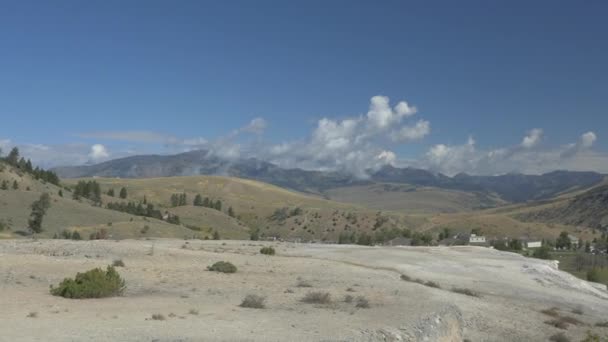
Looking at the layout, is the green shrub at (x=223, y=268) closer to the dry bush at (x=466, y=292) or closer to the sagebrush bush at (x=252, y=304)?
the sagebrush bush at (x=252, y=304)

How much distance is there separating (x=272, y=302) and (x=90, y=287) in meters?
7.22

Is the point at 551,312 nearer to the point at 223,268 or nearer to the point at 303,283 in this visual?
the point at 303,283

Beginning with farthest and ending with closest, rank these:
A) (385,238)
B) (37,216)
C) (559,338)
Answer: (385,238) → (37,216) → (559,338)

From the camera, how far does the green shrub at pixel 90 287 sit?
898 inches

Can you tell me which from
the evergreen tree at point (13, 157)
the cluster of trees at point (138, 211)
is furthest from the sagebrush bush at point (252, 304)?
the evergreen tree at point (13, 157)

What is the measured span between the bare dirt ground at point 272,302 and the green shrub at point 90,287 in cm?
73

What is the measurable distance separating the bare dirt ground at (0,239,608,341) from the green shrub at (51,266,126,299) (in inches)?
28.6

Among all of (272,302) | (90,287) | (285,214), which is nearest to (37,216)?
(90,287)

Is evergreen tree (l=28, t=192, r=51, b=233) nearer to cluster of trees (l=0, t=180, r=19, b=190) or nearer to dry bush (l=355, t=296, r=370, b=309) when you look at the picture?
A: cluster of trees (l=0, t=180, r=19, b=190)

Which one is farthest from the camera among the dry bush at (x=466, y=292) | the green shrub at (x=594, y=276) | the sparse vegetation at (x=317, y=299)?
the green shrub at (x=594, y=276)

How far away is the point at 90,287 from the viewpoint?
75.4 ft

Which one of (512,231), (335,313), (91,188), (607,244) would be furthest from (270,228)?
(335,313)

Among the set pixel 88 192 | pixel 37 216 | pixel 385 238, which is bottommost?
pixel 37 216

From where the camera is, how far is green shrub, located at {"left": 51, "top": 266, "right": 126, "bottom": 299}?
22.8 metres
